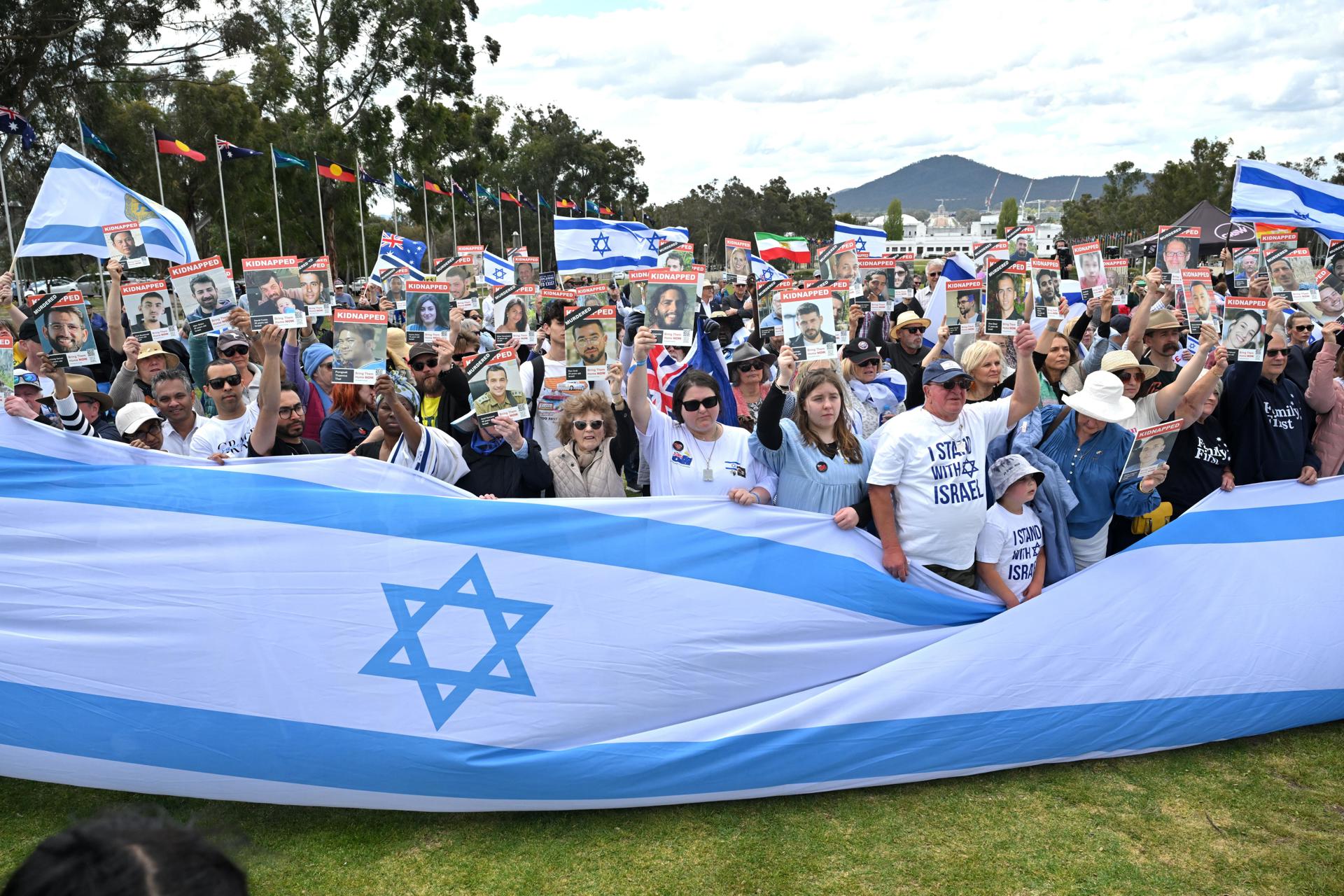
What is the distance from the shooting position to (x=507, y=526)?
12.8 feet

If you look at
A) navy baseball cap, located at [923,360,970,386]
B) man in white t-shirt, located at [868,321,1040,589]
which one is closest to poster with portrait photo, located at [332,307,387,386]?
man in white t-shirt, located at [868,321,1040,589]

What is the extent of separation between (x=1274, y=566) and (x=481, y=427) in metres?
3.81

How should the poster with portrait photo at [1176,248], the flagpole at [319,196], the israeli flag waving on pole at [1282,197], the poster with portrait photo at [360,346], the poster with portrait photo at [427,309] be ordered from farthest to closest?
the flagpole at [319,196] < the israeli flag waving on pole at [1282,197] < the poster with portrait photo at [1176,248] < the poster with portrait photo at [427,309] < the poster with portrait photo at [360,346]

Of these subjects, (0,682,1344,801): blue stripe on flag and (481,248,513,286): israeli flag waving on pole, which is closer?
(0,682,1344,801): blue stripe on flag

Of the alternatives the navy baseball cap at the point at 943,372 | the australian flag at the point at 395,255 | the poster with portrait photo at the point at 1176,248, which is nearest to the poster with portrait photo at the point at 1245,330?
the navy baseball cap at the point at 943,372

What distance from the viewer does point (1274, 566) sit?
172 inches

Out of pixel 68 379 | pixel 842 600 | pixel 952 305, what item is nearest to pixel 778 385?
pixel 842 600

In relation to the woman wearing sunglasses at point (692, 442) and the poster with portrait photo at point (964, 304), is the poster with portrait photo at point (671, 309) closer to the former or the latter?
the woman wearing sunglasses at point (692, 442)

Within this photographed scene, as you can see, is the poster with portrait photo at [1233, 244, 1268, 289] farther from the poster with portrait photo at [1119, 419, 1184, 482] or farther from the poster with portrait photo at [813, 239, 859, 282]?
the poster with portrait photo at [813, 239, 859, 282]

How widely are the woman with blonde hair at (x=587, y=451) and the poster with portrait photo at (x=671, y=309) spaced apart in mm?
372

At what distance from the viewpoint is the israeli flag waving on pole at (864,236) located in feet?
40.9

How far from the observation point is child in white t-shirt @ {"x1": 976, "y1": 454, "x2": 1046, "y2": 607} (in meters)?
4.21

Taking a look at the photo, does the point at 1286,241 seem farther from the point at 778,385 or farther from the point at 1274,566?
the point at 778,385

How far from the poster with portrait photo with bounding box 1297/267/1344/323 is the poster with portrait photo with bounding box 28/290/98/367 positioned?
7354 millimetres
